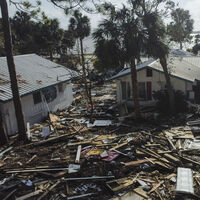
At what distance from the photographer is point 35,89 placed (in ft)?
57.6

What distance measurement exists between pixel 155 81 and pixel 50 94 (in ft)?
32.2

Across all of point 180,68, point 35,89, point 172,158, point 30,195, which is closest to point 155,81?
point 180,68

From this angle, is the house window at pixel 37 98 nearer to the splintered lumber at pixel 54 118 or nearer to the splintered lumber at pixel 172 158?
the splintered lumber at pixel 54 118

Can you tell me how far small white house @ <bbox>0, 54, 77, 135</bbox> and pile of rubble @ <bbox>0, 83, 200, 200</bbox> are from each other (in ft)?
7.32

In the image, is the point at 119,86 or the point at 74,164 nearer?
the point at 74,164

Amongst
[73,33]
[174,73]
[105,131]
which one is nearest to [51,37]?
[73,33]

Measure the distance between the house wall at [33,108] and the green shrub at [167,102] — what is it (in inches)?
358

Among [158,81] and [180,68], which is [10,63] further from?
[180,68]

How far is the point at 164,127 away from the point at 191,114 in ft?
12.5

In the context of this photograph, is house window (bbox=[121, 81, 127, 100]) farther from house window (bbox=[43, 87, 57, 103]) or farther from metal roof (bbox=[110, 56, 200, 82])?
house window (bbox=[43, 87, 57, 103])

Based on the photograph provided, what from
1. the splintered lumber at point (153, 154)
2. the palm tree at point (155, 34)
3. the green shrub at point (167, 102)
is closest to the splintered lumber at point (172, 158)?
the splintered lumber at point (153, 154)

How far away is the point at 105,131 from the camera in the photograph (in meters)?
15.5

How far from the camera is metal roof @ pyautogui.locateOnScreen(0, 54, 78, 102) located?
16.4m

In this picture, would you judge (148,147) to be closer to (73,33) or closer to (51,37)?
(73,33)
